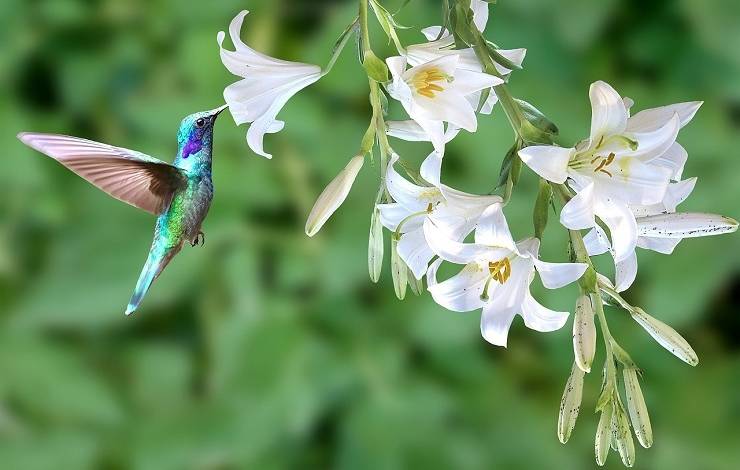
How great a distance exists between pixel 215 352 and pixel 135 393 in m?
0.24

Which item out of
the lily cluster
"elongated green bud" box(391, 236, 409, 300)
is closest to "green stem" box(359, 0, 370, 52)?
the lily cluster

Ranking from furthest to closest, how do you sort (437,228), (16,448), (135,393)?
(135,393) < (16,448) < (437,228)

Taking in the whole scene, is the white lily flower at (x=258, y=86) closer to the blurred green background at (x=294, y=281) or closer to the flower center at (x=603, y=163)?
the flower center at (x=603, y=163)

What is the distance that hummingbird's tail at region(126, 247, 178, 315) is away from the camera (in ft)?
1.53

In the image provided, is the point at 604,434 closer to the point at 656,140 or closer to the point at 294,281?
the point at 656,140

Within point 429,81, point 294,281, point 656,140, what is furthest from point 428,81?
point 294,281

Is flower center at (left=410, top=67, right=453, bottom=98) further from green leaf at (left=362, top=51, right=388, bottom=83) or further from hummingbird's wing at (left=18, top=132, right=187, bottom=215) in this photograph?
hummingbird's wing at (left=18, top=132, right=187, bottom=215)

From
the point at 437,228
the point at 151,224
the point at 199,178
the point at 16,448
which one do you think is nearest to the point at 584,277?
the point at 437,228

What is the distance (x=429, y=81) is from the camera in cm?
47

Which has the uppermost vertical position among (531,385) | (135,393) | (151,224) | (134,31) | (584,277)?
(584,277)

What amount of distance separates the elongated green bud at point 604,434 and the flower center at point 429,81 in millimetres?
173

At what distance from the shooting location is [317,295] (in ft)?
5.07

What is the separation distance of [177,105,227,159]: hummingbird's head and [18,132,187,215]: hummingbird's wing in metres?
0.01

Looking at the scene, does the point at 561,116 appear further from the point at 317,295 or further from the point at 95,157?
the point at 95,157
